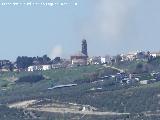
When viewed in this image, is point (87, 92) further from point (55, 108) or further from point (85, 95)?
point (55, 108)

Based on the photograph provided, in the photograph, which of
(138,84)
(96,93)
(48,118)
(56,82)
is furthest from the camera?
(56,82)

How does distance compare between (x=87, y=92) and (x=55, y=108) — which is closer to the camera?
(x=55, y=108)

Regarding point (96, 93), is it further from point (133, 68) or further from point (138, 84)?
point (133, 68)

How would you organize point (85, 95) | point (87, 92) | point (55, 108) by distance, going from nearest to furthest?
point (55, 108) < point (85, 95) < point (87, 92)

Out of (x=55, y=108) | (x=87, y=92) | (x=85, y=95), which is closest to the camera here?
(x=55, y=108)

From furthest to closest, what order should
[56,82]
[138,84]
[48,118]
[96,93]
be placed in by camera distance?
1. [56,82]
2. [138,84]
3. [96,93]
4. [48,118]

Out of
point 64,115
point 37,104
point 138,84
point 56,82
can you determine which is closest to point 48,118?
point 64,115

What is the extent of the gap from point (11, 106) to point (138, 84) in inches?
1025

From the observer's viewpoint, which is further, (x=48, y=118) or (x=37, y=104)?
(x=37, y=104)

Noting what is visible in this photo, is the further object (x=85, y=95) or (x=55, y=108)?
(x=85, y=95)

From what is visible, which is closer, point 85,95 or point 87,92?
point 85,95

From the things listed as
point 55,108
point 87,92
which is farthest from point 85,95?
point 55,108

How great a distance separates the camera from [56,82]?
6698 inches

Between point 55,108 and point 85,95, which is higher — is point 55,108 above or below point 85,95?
below
